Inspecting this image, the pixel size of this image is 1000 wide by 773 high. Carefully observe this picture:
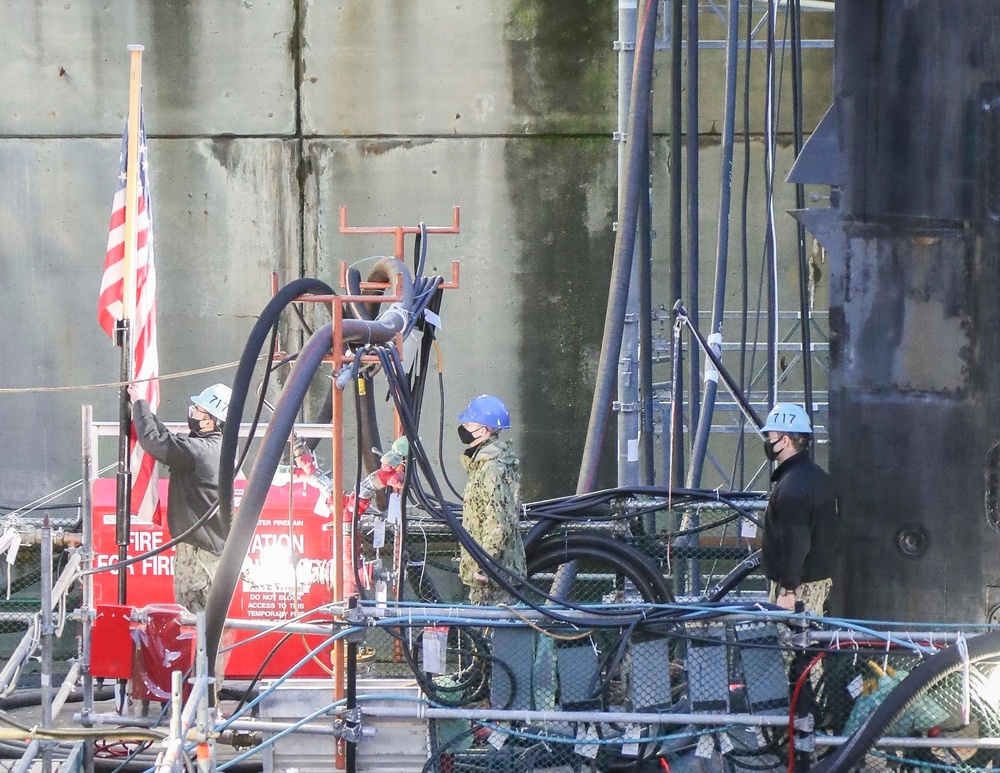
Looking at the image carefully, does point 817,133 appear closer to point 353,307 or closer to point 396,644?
point 353,307

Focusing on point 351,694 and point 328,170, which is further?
point 328,170

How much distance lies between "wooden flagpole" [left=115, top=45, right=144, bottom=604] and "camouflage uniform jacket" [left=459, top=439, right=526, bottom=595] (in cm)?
216

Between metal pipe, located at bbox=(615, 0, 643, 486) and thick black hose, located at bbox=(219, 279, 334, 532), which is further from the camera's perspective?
metal pipe, located at bbox=(615, 0, 643, 486)

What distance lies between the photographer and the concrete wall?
11.8 m

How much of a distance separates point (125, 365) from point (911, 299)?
4.67m

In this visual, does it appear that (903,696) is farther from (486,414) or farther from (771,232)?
(771,232)

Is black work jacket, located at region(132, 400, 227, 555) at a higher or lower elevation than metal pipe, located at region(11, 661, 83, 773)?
higher

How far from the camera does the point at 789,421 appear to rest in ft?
23.7

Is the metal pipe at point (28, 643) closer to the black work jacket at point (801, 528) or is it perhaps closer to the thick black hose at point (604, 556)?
the thick black hose at point (604, 556)

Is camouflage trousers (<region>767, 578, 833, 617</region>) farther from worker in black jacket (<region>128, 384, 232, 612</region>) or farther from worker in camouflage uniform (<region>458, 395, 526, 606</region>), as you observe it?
worker in black jacket (<region>128, 384, 232, 612</region>)

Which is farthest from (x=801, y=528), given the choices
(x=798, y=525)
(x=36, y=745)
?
(x=36, y=745)

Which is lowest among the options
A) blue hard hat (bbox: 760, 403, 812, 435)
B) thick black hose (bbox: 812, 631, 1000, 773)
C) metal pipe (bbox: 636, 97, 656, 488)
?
thick black hose (bbox: 812, 631, 1000, 773)

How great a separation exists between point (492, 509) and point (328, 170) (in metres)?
5.91

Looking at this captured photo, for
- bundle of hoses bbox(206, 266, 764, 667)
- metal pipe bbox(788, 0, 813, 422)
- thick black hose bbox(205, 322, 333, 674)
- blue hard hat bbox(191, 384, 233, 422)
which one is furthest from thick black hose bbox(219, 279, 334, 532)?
metal pipe bbox(788, 0, 813, 422)
